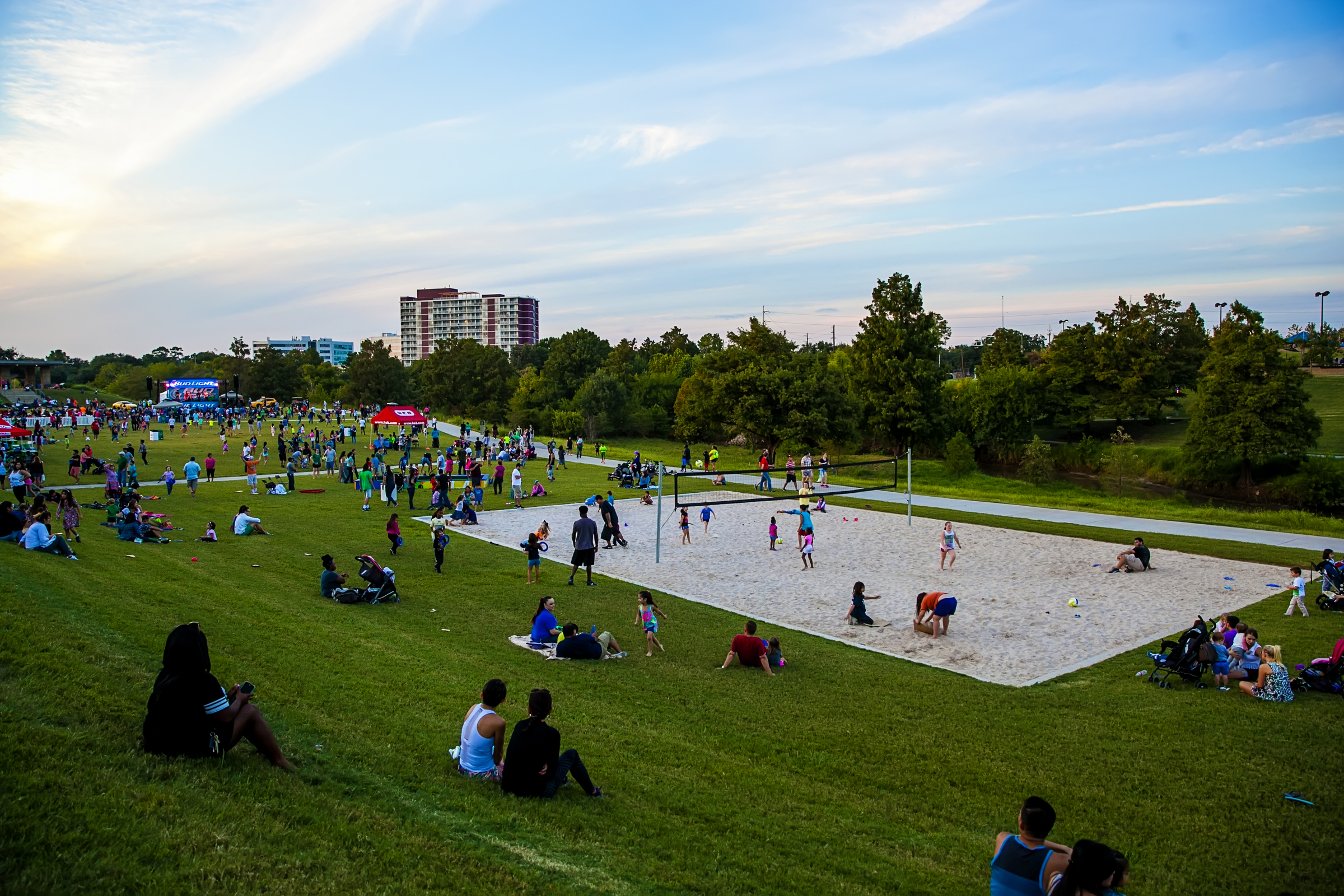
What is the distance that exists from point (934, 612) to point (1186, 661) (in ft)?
12.8

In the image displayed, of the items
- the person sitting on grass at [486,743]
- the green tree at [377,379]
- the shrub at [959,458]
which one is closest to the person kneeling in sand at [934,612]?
the person sitting on grass at [486,743]

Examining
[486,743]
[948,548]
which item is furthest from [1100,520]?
[486,743]

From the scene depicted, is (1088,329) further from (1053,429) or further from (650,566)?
(650,566)

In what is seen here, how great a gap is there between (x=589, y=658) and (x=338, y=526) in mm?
14758

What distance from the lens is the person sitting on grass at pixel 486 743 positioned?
7.16 m

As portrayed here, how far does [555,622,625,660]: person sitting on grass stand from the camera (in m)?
12.1

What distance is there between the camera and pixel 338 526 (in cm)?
2400

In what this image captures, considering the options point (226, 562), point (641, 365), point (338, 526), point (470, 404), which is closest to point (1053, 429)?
point (641, 365)

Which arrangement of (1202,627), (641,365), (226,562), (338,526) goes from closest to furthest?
(1202,627)
(226,562)
(338,526)
(641,365)

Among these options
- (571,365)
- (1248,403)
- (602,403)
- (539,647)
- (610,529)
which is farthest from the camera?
(571,365)

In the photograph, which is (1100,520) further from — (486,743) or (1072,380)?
(1072,380)

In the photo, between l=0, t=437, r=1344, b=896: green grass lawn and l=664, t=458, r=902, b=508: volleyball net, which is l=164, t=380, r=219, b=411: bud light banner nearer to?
l=664, t=458, r=902, b=508: volleyball net

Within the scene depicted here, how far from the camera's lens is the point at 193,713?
6219 millimetres

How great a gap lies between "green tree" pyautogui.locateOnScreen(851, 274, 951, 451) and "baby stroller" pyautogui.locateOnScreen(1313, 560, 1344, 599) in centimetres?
4071
